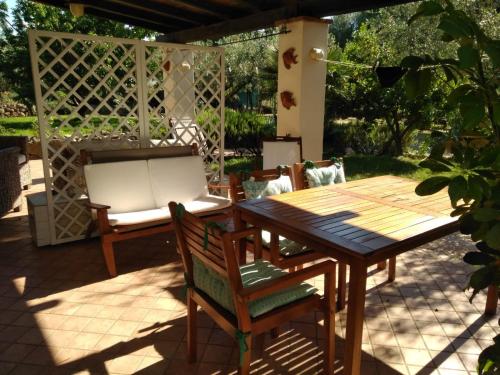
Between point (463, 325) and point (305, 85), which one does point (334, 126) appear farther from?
point (463, 325)

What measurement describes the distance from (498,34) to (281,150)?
513 cm

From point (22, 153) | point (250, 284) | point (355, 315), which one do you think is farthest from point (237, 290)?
point (22, 153)

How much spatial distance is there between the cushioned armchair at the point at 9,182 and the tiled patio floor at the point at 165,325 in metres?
1.36

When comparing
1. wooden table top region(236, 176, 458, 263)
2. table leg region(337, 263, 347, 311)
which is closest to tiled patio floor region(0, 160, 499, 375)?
table leg region(337, 263, 347, 311)

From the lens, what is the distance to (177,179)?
3957 mm

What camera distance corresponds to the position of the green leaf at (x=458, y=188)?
79 centimetres

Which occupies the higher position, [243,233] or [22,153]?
[22,153]

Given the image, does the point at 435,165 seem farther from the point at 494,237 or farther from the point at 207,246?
the point at 207,246

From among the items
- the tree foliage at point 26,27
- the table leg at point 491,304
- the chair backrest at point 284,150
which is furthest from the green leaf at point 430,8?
the tree foliage at point 26,27

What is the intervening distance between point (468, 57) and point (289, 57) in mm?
4180

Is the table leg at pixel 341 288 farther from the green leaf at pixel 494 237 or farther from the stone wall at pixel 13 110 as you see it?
the stone wall at pixel 13 110

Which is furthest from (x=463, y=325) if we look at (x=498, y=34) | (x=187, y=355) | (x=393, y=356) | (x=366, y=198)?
(x=498, y=34)

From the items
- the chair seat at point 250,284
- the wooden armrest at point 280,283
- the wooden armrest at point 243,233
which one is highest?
the wooden armrest at point 243,233

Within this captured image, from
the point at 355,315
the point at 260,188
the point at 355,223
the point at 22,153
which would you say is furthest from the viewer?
the point at 22,153
